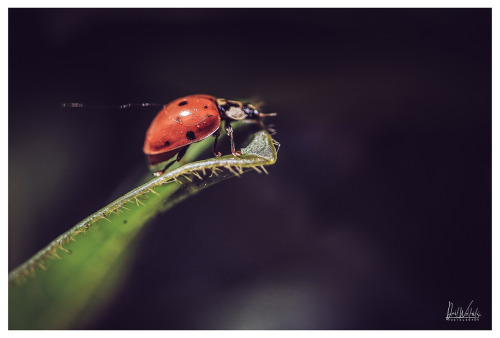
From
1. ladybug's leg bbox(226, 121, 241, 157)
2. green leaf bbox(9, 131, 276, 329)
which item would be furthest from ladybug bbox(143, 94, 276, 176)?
green leaf bbox(9, 131, 276, 329)

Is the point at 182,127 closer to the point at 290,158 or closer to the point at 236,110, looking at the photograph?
the point at 236,110

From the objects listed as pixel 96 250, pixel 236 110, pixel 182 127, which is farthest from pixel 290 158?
pixel 96 250

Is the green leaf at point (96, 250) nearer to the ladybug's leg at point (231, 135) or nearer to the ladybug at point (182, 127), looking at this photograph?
the ladybug's leg at point (231, 135)

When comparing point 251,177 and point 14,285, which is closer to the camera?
point 14,285

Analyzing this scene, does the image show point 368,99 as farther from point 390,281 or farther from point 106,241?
point 106,241

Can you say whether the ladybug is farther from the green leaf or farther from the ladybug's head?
the green leaf
